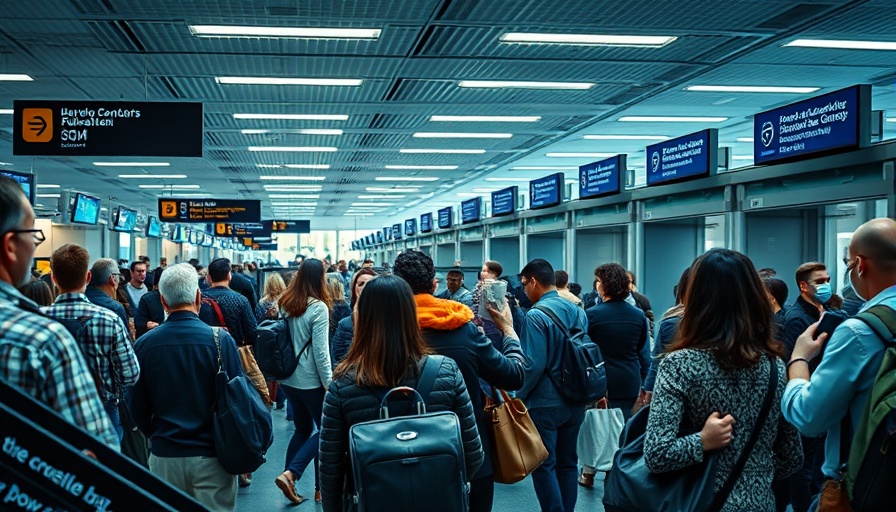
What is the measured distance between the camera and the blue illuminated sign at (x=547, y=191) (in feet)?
44.5

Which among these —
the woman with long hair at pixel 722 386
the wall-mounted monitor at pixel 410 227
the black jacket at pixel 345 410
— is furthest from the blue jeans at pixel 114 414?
the wall-mounted monitor at pixel 410 227

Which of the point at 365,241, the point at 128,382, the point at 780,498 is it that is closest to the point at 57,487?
the point at 128,382

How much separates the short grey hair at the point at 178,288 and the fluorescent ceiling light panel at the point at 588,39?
4.82m

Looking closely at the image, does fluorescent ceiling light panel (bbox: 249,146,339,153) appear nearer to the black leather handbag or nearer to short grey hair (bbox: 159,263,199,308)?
short grey hair (bbox: 159,263,199,308)

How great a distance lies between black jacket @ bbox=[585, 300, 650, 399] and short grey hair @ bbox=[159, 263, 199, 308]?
313 cm

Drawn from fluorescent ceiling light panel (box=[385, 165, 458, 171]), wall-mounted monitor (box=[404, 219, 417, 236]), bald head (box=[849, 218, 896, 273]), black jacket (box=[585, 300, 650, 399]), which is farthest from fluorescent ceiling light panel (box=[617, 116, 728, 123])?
wall-mounted monitor (box=[404, 219, 417, 236])

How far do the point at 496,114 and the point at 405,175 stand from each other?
8.88m

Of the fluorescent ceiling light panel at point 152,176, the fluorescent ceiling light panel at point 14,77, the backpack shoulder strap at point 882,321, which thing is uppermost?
the fluorescent ceiling light panel at point 14,77

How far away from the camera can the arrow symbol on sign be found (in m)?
8.05

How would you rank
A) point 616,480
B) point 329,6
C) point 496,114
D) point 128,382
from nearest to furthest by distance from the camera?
point 616,480 < point 128,382 < point 329,6 < point 496,114

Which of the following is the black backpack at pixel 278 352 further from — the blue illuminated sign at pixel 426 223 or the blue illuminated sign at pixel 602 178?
the blue illuminated sign at pixel 426 223

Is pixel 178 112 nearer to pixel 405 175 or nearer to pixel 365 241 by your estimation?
pixel 405 175

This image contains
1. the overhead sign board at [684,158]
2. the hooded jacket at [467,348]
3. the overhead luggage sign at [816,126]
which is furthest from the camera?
the overhead sign board at [684,158]

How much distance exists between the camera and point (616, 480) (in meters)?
2.60
